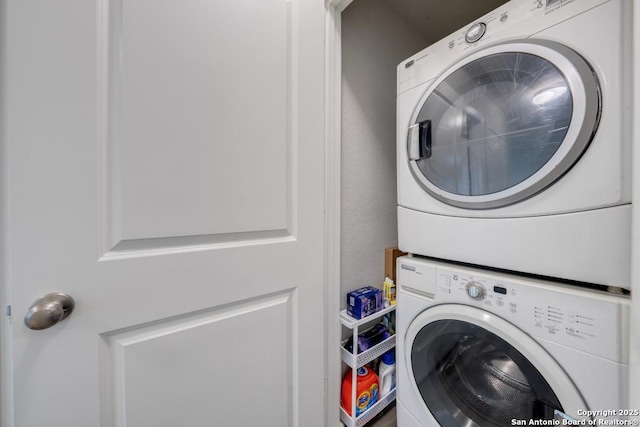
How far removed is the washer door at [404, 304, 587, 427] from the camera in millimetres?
584

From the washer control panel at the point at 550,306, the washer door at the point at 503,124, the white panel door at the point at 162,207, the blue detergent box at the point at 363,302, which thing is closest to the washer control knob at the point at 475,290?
the washer control panel at the point at 550,306

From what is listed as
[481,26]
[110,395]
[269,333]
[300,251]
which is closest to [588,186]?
[481,26]

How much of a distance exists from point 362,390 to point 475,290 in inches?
27.5

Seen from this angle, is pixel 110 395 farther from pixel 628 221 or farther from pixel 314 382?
pixel 628 221

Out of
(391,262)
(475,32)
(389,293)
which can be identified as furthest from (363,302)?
(475,32)

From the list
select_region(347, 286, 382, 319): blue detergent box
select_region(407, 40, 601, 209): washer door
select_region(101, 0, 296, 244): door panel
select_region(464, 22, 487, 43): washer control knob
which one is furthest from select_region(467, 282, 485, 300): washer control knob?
select_region(464, 22, 487, 43): washer control knob

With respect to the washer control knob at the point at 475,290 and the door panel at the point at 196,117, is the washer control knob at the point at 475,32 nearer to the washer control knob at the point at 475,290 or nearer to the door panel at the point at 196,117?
the door panel at the point at 196,117

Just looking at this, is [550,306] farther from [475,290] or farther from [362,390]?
[362,390]

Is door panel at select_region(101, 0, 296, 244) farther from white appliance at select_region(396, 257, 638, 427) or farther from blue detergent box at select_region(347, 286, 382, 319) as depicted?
white appliance at select_region(396, 257, 638, 427)

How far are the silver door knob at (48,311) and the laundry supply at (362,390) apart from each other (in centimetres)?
104

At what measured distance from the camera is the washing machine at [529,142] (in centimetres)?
51

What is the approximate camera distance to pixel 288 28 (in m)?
0.77

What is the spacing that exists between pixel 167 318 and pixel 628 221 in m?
1.14

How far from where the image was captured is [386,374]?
3.58ft
